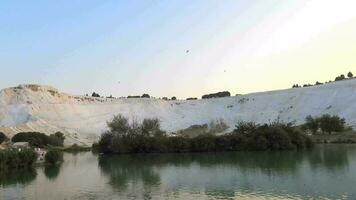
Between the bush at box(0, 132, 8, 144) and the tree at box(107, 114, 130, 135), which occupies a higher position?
the tree at box(107, 114, 130, 135)

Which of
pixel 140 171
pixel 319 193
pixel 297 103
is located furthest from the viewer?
pixel 297 103

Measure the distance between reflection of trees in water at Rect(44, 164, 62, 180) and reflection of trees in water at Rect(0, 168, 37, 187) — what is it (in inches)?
44.0

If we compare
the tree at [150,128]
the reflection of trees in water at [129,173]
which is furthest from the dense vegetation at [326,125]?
the reflection of trees in water at [129,173]

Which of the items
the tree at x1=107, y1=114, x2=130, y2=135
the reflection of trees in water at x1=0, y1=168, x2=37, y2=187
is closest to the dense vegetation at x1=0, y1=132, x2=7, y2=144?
the tree at x1=107, y1=114, x2=130, y2=135

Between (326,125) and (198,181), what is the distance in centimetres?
4939

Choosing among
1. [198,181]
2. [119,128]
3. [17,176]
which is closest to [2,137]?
[119,128]

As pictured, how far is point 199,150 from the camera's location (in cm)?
6806

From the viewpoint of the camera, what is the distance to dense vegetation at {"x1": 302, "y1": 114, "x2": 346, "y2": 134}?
261ft

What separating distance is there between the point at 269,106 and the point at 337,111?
17917mm

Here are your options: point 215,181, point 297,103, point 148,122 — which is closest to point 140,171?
point 215,181

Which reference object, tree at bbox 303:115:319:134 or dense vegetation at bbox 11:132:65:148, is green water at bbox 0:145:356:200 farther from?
dense vegetation at bbox 11:132:65:148

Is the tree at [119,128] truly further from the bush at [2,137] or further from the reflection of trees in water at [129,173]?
the bush at [2,137]

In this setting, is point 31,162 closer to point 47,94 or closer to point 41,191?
point 41,191

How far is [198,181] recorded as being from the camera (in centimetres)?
3497
